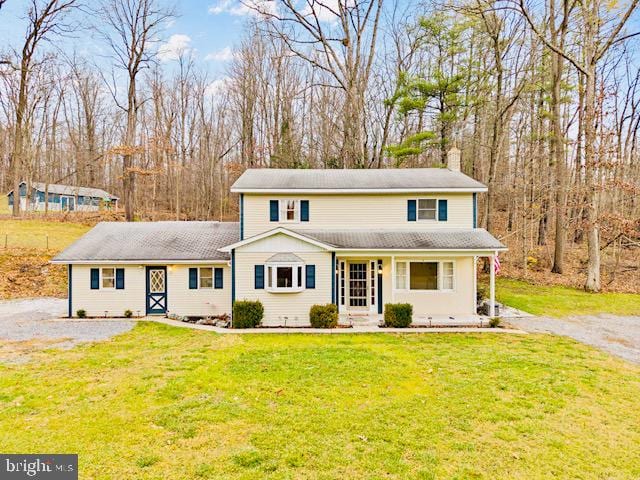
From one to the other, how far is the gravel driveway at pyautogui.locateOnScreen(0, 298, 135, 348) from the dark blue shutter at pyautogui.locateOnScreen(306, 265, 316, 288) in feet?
21.2

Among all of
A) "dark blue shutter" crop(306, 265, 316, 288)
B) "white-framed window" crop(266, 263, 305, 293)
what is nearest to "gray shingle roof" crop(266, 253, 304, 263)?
"white-framed window" crop(266, 263, 305, 293)

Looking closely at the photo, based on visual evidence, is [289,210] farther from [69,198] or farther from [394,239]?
[69,198]

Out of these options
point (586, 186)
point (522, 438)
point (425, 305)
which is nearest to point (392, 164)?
A: point (586, 186)

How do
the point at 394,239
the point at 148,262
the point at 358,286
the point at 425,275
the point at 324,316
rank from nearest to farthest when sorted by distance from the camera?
the point at 324,316 < the point at 148,262 < the point at 394,239 < the point at 425,275 < the point at 358,286

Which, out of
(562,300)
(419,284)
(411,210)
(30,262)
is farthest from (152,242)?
(562,300)

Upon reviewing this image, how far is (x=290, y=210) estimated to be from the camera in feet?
45.3

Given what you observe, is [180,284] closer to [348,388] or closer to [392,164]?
[348,388]

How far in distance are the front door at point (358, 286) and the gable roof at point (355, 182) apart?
10.4 ft

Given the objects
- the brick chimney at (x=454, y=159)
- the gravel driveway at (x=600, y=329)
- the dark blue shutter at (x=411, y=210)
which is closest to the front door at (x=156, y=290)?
the dark blue shutter at (x=411, y=210)

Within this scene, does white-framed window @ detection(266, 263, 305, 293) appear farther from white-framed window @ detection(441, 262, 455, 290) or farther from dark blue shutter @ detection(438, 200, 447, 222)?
dark blue shutter @ detection(438, 200, 447, 222)

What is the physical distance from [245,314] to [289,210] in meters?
4.67

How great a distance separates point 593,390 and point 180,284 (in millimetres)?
12927

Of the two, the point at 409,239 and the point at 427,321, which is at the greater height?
the point at 409,239

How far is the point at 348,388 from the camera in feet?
21.5
